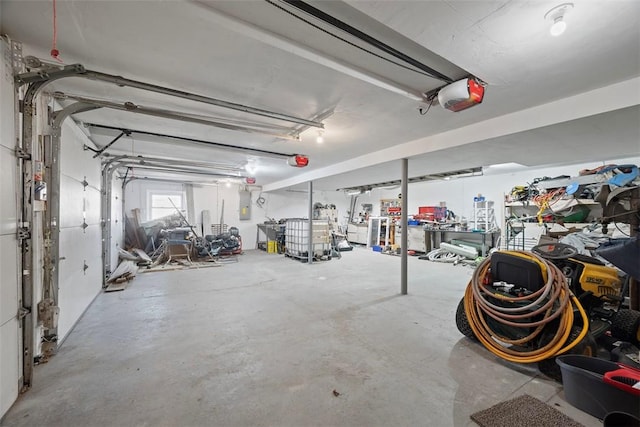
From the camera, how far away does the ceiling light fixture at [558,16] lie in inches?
57.6

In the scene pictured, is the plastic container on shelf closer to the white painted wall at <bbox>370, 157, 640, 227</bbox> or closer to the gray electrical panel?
the gray electrical panel

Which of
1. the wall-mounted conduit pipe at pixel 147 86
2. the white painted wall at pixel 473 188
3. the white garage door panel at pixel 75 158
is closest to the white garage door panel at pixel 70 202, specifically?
the white garage door panel at pixel 75 158

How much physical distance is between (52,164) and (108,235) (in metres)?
3.08

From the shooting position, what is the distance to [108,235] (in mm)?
4871

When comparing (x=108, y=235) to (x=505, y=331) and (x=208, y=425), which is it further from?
(x=505, y=331)

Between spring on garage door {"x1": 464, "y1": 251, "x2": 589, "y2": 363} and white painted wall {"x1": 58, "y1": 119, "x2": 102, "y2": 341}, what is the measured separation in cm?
414

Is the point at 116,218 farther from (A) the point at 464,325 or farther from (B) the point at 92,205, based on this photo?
(A) the point at 464,325

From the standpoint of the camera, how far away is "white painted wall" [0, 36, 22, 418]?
5.44 ft

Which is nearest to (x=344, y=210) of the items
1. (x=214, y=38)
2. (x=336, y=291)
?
(x=336, y=291)

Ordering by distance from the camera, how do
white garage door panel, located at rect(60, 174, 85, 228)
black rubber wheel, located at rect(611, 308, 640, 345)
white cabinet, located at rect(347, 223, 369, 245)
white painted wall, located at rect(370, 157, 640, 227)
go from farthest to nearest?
white cabinet, located at rect(347, 223, 369, 245) < white painted wall, located at rect(370, 157, 640, 227) < white garage door panel, located at rect(60, 174, 85, 228) < black rubber wheel, located at rect(611, 308, 640, 345)

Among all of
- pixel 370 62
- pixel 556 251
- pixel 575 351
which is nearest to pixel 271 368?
pixel 575 351

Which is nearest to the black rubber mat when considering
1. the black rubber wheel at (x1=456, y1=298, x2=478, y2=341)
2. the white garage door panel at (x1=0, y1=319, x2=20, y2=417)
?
the black rubber wheel at (x1=456, y1=298, x2=478, y2=341)

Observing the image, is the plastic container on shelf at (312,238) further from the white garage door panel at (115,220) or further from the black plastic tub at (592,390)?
the black plastic tub at (592,390)

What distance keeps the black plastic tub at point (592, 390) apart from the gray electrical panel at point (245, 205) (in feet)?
29.3
